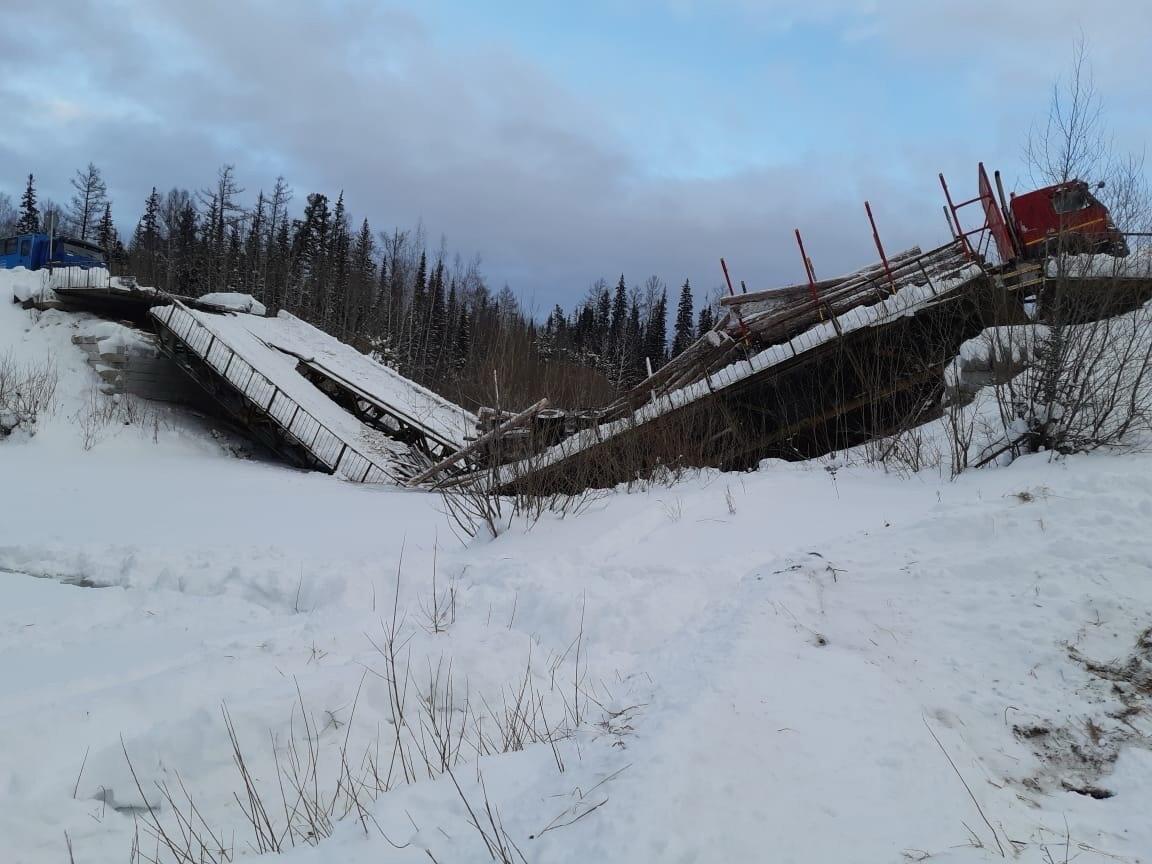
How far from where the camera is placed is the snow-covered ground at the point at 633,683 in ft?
7.36

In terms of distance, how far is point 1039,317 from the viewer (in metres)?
8.85

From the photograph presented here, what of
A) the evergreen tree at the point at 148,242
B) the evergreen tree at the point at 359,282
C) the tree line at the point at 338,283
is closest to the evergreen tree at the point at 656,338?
the tree line at the point at 338,283

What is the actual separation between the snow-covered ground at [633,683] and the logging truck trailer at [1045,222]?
314cm

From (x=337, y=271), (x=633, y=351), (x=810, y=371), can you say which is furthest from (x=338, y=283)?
(x=810, y=371)

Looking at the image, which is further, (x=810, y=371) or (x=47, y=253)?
(x=47, y=253)

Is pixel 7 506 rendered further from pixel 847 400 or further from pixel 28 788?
pixel 847 400

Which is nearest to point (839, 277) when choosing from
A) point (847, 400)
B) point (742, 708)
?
point (847, 400)

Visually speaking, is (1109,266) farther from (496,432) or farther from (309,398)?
(309,398)

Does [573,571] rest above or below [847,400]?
below

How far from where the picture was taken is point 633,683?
375 cm

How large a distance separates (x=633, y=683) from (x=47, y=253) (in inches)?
1150

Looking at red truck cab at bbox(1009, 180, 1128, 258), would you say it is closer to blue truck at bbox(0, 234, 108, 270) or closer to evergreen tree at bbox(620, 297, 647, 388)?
blue truck at bbox(0, 234, 108, 270)

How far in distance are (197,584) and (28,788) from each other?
332 centimetres

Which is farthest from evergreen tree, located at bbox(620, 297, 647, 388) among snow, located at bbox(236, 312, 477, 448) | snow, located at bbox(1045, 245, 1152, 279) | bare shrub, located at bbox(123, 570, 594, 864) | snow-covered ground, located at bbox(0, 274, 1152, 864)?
bare shrub, located at bbox(123, 570, 594, 864)
